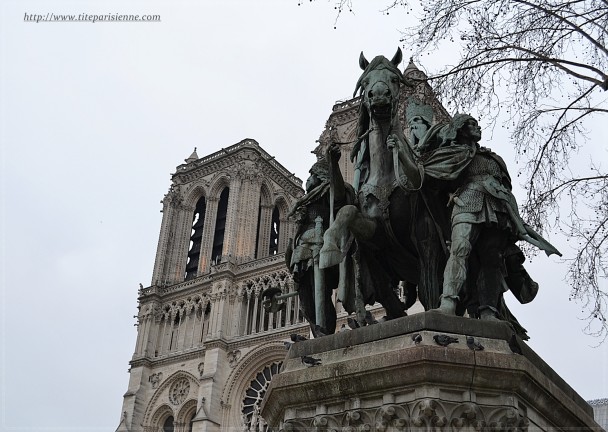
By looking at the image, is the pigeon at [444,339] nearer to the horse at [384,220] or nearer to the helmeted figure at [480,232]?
the helmeted figure at [480,232]

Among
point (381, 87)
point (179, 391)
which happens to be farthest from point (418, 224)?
point (179, 391)

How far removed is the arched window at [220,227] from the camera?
161 feet

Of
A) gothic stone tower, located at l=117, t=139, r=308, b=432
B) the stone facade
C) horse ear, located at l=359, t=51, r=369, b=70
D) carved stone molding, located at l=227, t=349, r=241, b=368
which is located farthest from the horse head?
carved stone molding, located at l=227, t=349, r=241, b=368

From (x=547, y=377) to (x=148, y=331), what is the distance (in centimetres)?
4370

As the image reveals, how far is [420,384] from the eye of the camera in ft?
14.5

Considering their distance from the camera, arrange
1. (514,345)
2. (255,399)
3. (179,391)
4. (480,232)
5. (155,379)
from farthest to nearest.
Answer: (155,379), (179,391), (255,399), (480,232), (514,345)

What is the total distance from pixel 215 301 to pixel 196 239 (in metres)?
8.46

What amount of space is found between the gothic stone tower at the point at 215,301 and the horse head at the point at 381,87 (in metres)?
33.4

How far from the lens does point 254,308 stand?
43.5 m

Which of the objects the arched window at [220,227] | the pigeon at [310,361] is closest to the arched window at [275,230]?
the arched window at [220,227]

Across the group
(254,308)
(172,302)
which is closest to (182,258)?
(172,302)

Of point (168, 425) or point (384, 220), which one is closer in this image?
point (384, 220)

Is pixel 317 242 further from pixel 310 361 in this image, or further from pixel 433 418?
pixel 433 418

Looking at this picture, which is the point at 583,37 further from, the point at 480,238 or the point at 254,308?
the point at 254,308
